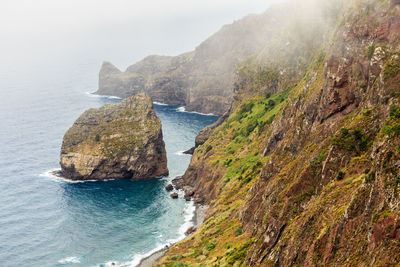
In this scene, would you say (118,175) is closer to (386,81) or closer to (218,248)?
(218,248)

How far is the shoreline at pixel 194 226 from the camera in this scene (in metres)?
103

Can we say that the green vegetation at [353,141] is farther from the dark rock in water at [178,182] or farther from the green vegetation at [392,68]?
the dark rock in water at [178,182]

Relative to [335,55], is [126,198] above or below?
below

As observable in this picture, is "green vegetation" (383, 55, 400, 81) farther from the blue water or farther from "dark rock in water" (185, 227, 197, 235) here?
"dark rock in water" (185, 227, 197, 235)

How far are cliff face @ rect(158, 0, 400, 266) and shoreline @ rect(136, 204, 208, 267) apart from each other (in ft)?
28.6

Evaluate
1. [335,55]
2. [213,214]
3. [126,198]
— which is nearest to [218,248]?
[213,214]

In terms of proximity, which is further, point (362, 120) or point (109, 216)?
point (109, 216)

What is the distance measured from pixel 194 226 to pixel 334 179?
→ 7790 centimetres

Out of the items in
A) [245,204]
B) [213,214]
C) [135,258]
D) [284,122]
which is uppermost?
[284,122]

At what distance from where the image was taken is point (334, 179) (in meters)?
51.4

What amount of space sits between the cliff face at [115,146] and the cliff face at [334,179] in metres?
66.1

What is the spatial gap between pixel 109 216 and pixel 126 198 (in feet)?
57.4

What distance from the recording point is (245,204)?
88.4 m

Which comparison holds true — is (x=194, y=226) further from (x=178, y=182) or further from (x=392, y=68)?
(x=392, y=68)
